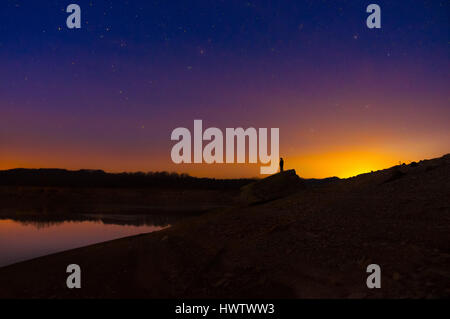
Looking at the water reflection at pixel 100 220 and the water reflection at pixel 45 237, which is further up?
the water reflection at pixel 100 220

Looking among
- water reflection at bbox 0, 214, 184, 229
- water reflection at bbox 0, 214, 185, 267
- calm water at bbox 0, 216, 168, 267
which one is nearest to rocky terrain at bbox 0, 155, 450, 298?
water reflection at bbox 0, 214, 185, 267

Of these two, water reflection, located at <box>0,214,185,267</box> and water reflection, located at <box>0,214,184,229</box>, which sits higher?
water reflection, located at <box>0,214,184,229</box>

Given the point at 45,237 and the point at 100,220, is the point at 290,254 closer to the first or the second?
the point at 45,237

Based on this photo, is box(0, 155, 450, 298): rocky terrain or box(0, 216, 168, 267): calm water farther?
box(0, 216, 168, 267): calm water

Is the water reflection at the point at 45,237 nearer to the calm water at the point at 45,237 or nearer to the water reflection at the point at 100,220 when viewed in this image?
the calm water at the point at 45,237

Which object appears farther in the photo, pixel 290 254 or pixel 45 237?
pixel 45 237

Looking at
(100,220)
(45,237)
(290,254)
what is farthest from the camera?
(100,220)

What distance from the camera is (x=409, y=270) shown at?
712cm

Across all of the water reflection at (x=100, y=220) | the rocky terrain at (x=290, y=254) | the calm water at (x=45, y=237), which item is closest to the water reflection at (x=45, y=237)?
the calm water at (x=45, y=237)

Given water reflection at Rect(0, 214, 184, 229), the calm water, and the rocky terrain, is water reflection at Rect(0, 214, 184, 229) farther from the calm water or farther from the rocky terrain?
the rocky terrain

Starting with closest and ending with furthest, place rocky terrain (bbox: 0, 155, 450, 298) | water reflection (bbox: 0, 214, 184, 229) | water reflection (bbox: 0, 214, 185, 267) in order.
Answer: rocky terrain (bbox: 0, 155, 450, 298) < water reflection (bbox: 0, 214, 185, 267) < water reflection (bbox: 0, 214, 184, 229)

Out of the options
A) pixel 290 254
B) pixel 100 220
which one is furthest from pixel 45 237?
pixel 290 254
